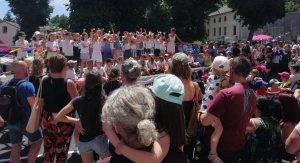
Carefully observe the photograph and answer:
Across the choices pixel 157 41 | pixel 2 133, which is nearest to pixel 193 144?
pixel 2 133

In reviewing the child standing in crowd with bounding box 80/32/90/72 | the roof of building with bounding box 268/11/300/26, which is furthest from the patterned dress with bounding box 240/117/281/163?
the roof of building with bounding box 268/11/300/26

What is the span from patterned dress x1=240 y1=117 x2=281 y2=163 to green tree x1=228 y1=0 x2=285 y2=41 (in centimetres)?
3826

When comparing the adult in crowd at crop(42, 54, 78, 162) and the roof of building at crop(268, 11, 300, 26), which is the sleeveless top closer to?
the adult in crowd at crop(42, 54, 78, 162)

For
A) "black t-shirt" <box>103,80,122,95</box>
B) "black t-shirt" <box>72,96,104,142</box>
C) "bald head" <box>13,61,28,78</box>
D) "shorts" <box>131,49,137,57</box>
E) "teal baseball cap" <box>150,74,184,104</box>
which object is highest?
"shorts" <box>131,49,137,57</box>

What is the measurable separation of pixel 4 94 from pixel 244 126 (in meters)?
3.16

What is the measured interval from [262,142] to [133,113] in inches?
73.1

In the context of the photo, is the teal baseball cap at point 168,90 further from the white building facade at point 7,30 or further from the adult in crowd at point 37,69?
the white building facade at point 7,30

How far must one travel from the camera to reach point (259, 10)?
127 feet

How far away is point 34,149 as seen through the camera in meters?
4.42

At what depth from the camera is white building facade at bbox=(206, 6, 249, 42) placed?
73250 mm

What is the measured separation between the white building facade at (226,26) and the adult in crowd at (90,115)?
2719 inches

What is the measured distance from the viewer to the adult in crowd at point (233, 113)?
2.96 meters

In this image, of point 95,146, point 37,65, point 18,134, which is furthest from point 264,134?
point 37,65

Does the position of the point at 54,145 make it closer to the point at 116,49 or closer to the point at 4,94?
the point at 4,94
